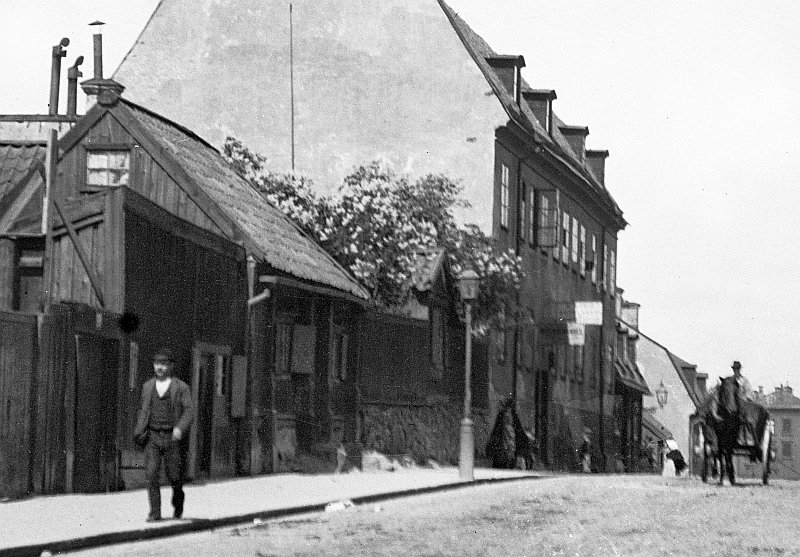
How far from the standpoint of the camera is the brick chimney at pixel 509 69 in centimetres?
4803

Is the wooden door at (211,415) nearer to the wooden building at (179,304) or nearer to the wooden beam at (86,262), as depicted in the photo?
the wooden building at (179,304)

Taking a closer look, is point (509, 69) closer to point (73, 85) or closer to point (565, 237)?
point (565, 237)

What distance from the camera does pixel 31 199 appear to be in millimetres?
24750

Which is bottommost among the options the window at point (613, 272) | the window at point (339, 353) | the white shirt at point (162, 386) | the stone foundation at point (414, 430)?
the stone foundation at point (414, 430)

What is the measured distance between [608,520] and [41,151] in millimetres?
15039

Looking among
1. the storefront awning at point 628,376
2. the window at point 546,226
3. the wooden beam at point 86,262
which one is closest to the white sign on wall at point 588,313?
the window at point 546,226

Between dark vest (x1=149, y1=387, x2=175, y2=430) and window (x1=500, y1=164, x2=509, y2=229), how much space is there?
28988 millimetres

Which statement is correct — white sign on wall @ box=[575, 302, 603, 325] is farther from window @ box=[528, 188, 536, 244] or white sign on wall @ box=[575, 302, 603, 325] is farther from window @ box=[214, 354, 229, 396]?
window @ box=[214, 354, 229, 396]

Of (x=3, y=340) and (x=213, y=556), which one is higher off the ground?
(x=3, y=340)

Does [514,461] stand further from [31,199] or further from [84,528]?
[84,528]

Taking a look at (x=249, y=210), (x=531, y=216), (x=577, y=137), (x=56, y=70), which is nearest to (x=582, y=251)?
(x=577, y=137)

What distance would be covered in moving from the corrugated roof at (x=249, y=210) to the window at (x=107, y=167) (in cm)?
64

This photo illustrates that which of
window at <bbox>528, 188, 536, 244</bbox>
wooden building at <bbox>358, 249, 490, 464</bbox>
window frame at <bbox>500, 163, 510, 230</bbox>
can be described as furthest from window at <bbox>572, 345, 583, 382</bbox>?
wooden building at <bbox>358, 249, 490, 464</bbox>

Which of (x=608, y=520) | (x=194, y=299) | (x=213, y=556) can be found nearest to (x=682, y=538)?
(x=608, y=520)
